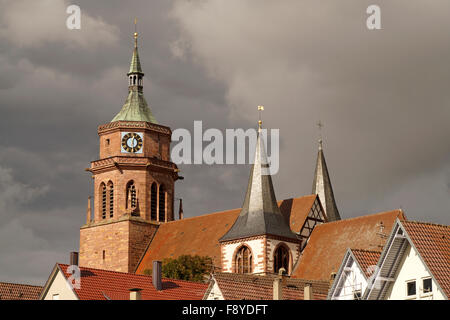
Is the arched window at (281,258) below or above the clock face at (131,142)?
below

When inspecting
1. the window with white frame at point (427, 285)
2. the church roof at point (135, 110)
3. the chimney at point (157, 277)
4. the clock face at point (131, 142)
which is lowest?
the window with white frame at point (427, 285)

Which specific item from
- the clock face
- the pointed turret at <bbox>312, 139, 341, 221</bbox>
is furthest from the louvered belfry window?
the pointed turret at <bbox>312, 139, 341, 221</bbox>

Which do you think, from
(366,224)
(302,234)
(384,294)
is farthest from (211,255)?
(384,294)

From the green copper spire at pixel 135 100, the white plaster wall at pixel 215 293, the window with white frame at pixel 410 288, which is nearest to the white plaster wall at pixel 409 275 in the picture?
the window with white frame at pixel 410 288

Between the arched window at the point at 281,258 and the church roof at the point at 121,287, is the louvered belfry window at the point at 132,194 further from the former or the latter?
the church roof at the point at 121,287

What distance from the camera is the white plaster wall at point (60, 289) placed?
43.7 m

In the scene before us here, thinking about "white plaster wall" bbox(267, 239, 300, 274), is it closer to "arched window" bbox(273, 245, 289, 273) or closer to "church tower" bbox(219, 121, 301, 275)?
"church tower" bbox(219, 121, 301, 275)

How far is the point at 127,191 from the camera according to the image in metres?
86.8

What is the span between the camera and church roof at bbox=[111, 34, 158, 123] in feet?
293

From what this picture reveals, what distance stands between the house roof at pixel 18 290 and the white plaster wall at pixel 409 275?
825 inches

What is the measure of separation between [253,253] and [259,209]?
2.79 meters

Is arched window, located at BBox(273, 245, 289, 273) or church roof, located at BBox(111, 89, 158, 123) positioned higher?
church roof, located at BBox(111, 89, 158, 123)
